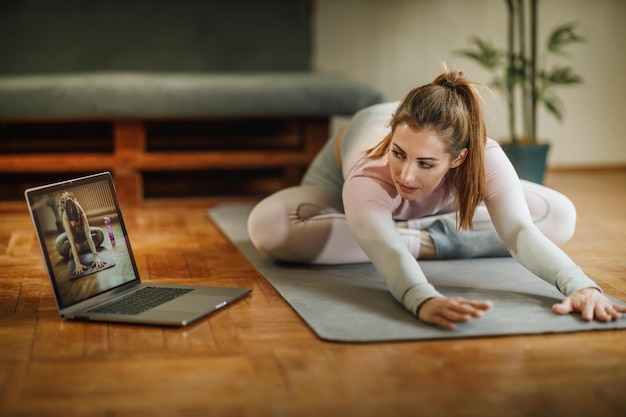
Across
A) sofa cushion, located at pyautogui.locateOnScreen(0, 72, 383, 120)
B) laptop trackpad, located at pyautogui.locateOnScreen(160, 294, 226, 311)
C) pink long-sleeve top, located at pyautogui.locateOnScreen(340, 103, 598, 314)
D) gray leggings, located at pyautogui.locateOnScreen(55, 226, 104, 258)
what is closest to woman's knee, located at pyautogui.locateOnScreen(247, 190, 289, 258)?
pink long-sleeve top, located at pyautogui.locateOnScreen(340, 103, 598, 314)

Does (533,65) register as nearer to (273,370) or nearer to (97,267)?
(97,267)

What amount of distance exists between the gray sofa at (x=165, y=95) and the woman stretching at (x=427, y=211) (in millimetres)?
859

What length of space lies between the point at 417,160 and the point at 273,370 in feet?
1.71

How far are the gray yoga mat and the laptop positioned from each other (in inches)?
7.0

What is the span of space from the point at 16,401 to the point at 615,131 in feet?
10.5

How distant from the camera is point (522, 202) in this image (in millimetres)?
1765

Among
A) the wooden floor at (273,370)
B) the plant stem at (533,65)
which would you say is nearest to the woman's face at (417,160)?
the wooden floor at (273,370)

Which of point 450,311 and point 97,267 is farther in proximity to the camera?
point 97,267

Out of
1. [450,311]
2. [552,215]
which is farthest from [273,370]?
[552,215]

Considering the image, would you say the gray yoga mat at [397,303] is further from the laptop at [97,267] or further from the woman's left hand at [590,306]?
the laptop at [97,267]

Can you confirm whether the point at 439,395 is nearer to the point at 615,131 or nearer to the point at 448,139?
the point at 448,139

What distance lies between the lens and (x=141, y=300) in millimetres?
1718

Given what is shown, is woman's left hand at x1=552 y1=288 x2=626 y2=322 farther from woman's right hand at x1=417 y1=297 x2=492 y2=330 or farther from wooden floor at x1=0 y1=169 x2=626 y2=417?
woman's right hand at x1=417 y1=297 x2=492 y2=330

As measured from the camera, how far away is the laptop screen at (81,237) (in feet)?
5.25
